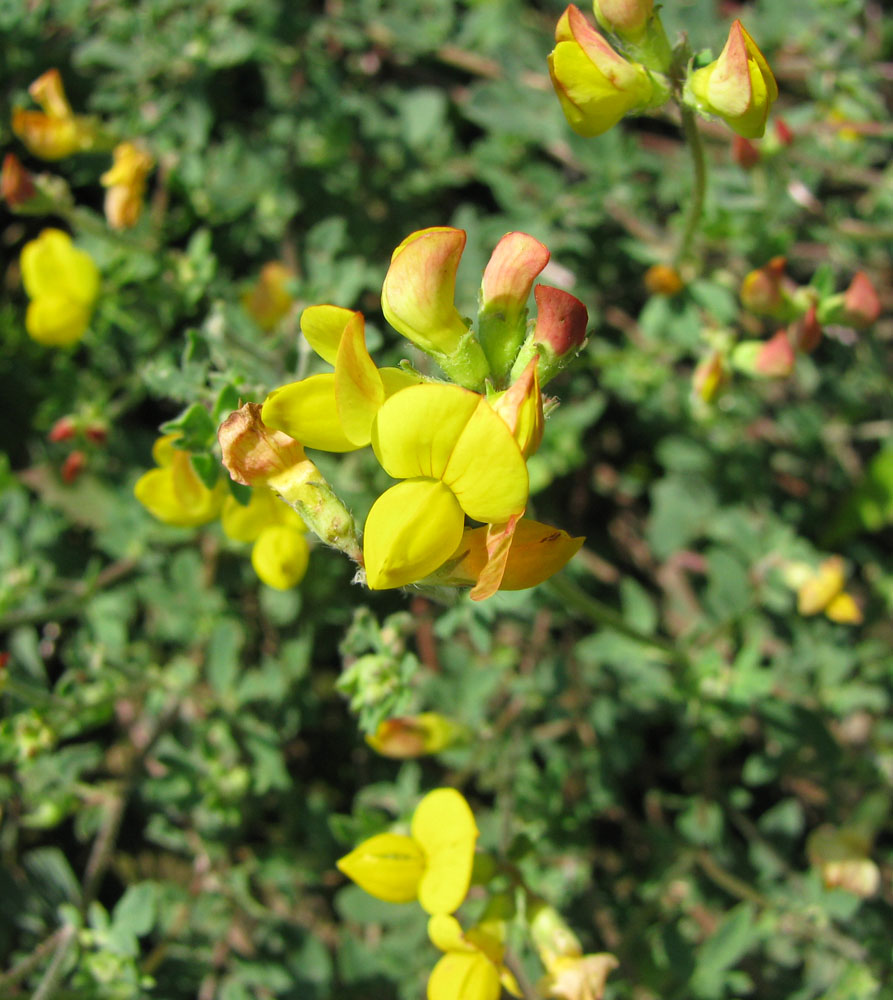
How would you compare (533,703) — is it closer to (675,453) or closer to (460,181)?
(675,453)

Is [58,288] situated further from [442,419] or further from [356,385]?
[442,419]

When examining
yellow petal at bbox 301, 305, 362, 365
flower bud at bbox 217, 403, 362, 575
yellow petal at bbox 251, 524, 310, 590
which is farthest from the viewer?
yellow petal at bbox 251, 524, 310, 590

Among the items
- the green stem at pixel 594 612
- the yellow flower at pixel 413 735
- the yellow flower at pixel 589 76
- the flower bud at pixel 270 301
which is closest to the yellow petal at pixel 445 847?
the yellow flower at pixel 413 735

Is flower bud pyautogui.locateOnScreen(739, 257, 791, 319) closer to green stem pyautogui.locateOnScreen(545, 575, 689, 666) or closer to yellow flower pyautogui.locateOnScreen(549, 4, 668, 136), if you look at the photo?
yellow flower pyautogui.locateOnScreen(549, 4, 668, 136)

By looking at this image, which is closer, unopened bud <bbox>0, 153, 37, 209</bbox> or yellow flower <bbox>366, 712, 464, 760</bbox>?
yellow flower <bbox>366, 712, 464, 760</bbox>

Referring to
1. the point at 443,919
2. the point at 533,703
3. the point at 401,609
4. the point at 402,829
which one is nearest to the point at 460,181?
the point at 401,609

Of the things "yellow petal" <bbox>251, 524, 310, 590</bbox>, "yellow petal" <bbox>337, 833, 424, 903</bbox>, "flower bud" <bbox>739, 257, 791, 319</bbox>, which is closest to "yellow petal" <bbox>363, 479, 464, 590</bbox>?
"yellow petal" <bbox>251, 524, 310, 590</bbox>
